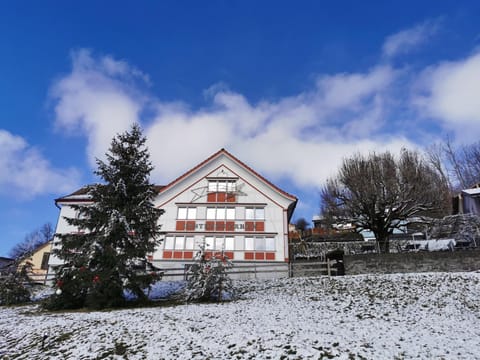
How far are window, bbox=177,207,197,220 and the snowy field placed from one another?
1099cm

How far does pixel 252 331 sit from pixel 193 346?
73.6 inches

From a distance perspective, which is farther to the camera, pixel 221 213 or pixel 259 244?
pixel 221 213

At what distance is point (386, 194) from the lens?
2222 cm

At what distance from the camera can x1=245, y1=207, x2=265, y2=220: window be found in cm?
2494

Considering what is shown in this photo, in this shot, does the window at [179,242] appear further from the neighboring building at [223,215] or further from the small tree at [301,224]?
the small tree at [301,224]

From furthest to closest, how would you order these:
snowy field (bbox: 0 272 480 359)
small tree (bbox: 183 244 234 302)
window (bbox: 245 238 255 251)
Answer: window (bbox: 245 238 255 251) < small tree (bbox: 183 244 234 302) < snowy field (bbox: 0 272 480 359)

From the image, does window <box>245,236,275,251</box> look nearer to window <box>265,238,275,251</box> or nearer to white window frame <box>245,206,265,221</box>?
window <box>265,238,275,251</box>

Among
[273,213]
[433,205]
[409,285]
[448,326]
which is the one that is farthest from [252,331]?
[433,205]

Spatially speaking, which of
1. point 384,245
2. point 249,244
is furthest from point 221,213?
point 384,245

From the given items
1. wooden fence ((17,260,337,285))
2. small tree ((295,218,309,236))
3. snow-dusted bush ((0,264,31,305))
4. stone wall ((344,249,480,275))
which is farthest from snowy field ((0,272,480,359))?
small tree ((295,218,309,236))

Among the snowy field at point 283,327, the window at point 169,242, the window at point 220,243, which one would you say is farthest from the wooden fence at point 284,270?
the snowy field at point 283,327

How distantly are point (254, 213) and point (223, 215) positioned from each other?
2628 millimetres

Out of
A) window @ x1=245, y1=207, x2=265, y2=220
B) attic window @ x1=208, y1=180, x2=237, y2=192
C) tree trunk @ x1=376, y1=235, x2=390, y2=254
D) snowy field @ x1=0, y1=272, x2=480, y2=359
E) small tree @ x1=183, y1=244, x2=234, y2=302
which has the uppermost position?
attic window @ x1=208, y1=180, x2=237, y2=192

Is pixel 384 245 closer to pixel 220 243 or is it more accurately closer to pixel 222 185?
pixel 220 243
